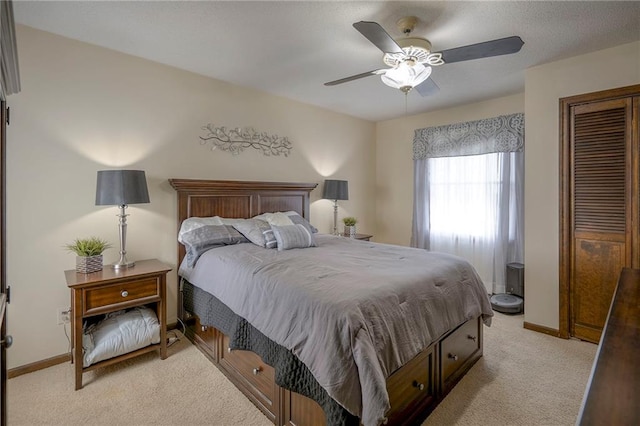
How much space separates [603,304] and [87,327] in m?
4.29

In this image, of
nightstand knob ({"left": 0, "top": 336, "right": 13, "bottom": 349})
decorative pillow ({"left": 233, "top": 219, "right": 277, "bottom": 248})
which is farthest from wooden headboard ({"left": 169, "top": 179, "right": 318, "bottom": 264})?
nightstand knob ({"left": 0, "top": 336, "right": 13, "bottom": 349})

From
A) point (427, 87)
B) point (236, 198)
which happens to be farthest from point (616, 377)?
point (236, 198)

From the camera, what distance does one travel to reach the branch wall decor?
339 centimetres

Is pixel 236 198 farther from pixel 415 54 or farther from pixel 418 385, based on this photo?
pixel 418 385

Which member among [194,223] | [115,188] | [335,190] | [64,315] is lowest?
[64,315]

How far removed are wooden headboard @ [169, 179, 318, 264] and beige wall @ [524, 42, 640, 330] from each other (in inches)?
98.6

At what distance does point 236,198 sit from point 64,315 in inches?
69.9

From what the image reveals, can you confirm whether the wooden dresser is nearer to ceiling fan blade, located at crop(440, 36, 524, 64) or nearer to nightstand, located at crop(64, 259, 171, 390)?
ceiling fan blade, located at crop(440, 36, 524, 64)

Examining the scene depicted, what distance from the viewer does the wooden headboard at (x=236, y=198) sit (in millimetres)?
3121

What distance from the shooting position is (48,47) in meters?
2.43

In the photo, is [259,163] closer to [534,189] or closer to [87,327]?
[87,327]

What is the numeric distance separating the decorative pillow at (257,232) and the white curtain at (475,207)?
270 cm

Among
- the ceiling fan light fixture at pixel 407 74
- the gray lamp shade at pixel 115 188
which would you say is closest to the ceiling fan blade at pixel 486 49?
the ceiling fan light fixture at pixel 407 74

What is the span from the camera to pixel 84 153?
261 centimetres
